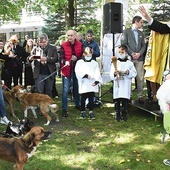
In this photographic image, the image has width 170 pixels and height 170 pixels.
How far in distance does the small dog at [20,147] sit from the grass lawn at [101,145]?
59cm

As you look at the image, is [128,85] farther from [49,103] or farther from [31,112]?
[31,112]

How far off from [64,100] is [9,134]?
2.48m

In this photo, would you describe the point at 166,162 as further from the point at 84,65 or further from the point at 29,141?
the point at 84,65

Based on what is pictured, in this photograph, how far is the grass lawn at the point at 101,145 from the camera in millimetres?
4520

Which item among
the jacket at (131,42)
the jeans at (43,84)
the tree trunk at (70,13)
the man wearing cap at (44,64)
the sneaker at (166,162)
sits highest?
the tree trunk at (70,13)

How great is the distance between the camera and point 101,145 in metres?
5.32

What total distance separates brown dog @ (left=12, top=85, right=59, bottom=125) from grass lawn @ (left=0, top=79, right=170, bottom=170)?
0.36 m

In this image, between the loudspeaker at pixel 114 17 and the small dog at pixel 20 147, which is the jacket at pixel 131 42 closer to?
the loudspeaker at pixel 114 17

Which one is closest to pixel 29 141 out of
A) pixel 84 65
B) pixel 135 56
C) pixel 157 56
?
pixel 84 65

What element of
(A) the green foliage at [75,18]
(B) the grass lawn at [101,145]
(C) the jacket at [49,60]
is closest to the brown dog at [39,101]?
(B) the grass lawn at [101,145]

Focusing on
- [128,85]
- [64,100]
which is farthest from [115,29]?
[64,100]

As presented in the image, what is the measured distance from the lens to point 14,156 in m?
3.84

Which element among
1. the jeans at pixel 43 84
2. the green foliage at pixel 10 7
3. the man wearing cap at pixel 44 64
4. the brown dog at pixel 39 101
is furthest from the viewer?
the green foliage at pixel 10 7

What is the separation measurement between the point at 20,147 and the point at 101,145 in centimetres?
190
